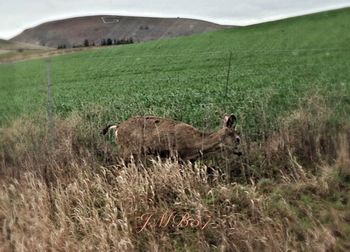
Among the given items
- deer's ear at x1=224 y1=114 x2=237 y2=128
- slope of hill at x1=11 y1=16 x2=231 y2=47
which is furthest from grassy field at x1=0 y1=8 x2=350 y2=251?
slope of hill at x1=11 y1=16 x2=231 y2=47

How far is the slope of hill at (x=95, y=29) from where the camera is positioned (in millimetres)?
9086

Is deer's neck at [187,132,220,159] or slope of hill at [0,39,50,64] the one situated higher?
slope of hill at [0,39,50,64]

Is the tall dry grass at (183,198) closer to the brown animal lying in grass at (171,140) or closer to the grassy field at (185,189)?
the grassy field at (185,189)

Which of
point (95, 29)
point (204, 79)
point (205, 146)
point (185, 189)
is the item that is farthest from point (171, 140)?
point (204, 79)

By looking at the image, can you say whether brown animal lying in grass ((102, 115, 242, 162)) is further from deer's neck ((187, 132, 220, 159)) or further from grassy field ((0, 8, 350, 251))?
grassy field ((0, 8, 350, 251))

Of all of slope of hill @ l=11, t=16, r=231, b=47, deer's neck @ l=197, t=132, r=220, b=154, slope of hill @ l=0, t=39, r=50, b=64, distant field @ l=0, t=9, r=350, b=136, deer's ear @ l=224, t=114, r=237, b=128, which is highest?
slope of hill @ l=11, t=16, r=231, b=47

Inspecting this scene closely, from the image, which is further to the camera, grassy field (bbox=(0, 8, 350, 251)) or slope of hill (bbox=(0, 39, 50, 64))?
slope of hill (bbox=(0, 39, 50, 64))

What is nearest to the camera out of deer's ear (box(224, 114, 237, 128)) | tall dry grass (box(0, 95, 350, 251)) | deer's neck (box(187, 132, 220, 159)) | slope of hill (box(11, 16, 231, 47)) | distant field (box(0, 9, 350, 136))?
tall dry grass (box(0, 95, 350, 251))

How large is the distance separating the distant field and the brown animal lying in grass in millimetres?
740

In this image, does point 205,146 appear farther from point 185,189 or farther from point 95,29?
point 95,29

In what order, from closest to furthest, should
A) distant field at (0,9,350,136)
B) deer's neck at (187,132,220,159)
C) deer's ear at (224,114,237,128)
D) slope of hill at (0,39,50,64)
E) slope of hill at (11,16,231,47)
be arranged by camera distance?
deer's neck at (187,132,220,159), deer's ear at (224,114,237,128), slope of hill at (0,39,50,64), slope of hill at (11,16,231,47), distant field at (0,9,350,136)

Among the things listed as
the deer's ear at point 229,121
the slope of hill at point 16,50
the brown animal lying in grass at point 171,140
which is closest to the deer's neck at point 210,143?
the brown animal lying in grass at point 171,140

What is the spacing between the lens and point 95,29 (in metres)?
9.20

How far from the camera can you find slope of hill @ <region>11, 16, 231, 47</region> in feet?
29.8
